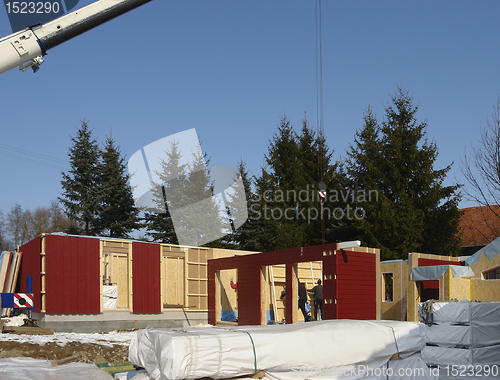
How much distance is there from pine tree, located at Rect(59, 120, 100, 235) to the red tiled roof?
2151 cm

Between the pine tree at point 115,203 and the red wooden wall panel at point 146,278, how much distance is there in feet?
40.2

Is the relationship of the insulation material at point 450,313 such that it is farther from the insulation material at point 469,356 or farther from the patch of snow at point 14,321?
the patch of snow at point 14,321

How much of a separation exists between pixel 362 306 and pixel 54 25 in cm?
1078

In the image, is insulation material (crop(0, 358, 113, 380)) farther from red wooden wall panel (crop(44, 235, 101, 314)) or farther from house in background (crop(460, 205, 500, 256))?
house in background (crop(460, 205, 500, 256))

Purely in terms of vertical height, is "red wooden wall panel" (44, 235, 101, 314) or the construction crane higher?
the construction crane

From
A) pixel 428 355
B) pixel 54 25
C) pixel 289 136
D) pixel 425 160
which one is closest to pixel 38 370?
pixel 54 25

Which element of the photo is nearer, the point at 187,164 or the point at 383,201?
the point at 383,201

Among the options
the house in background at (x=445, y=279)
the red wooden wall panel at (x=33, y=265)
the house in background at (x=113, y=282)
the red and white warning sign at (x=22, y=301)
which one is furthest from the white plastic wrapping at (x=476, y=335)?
the red wooden wall panel at (x=33, y=265)

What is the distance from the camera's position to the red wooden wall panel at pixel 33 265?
52.1ft

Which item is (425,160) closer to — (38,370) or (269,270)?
(269,270)

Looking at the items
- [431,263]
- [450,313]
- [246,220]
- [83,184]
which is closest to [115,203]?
[83,184]

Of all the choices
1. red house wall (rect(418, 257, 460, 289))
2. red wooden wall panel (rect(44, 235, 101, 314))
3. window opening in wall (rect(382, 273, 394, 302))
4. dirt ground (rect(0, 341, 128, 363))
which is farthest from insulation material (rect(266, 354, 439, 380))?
window opening in wall (rect(382, 273, 394, 302))

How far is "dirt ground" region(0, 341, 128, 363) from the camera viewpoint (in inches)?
390

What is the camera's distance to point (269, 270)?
1834cm
